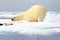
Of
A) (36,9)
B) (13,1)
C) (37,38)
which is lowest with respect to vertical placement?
(37,38)

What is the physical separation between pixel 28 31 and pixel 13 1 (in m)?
2.89

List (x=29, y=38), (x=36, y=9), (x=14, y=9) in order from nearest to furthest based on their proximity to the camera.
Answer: (x=29, y=38) < (x=36, y=9) < (x=14, y=9)

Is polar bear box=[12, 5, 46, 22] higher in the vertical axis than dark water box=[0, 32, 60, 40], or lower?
higher

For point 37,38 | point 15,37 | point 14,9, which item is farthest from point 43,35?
point 14,9

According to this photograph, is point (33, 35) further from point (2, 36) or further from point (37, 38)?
point (2, 36)

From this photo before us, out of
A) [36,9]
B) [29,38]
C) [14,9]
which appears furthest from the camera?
[14,9]

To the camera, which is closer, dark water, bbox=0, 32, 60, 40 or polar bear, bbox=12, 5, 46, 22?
dark water, bbox=0, 32, 60, 40

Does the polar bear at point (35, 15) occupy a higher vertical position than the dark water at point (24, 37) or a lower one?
higher

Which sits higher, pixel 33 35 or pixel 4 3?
pixel 4 3

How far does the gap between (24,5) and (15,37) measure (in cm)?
288

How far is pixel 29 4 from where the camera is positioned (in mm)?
3713

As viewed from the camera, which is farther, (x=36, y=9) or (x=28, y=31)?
(x=36, y=9)

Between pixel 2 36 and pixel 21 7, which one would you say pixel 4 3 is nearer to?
pixel 21 7

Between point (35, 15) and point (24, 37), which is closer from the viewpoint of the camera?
point (24, 37)
